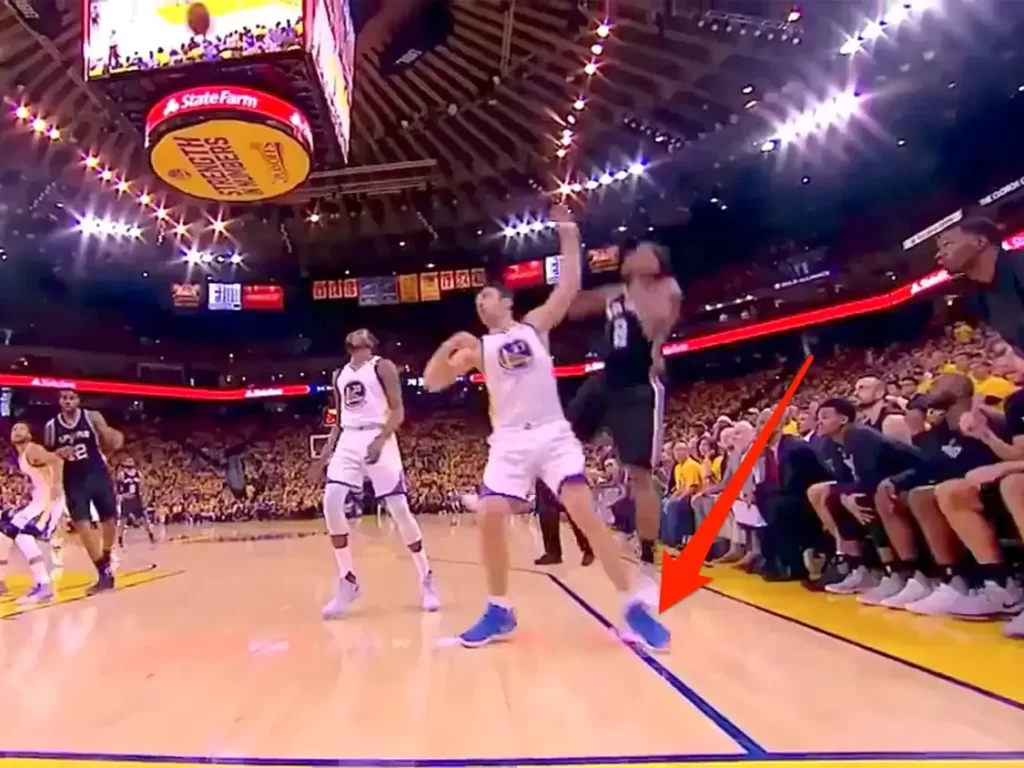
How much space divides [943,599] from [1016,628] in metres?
0.78

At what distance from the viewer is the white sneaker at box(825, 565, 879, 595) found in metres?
5.32

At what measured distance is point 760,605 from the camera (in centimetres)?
493

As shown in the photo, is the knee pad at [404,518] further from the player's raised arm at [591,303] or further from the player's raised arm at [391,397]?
the player's raised arm at [591,303]

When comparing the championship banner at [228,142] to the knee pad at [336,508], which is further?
the championship banner at [228,142]

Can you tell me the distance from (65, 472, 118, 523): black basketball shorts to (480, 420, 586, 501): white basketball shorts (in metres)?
4.28

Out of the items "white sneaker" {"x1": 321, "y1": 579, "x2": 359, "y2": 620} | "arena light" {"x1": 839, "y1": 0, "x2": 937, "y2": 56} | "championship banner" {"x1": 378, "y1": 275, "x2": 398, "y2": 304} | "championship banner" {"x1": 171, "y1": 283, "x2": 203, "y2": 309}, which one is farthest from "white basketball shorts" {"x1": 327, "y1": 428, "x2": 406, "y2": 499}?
"championship banner" {"x1": 171, "y1": 283, "x2": 203, "y2": 309}

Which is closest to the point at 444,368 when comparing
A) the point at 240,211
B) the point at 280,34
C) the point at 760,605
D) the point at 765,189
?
the point at 760,605

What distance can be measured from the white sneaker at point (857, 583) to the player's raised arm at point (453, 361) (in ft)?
9.96

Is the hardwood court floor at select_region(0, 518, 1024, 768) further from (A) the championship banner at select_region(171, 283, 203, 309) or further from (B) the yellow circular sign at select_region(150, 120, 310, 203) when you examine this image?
(A) the championship banner at select_region(171, 283, 203, 309)

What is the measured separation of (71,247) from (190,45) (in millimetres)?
21546

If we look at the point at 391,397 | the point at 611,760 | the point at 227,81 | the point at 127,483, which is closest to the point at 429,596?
the point at 391,397

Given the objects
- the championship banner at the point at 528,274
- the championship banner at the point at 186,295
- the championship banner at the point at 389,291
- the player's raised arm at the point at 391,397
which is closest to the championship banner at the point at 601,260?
the championship banner at the point at 528,274

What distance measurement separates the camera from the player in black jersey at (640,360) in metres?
4.10

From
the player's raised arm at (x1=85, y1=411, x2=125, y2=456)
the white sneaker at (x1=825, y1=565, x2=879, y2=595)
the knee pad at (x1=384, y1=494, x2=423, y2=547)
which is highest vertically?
the player's raised arm at (x1=85, y1=411, x2=125, y2=456)
